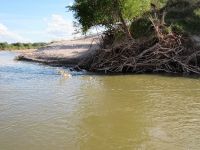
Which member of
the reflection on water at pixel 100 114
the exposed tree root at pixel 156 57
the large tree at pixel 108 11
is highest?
the large tree at pixel 108 11

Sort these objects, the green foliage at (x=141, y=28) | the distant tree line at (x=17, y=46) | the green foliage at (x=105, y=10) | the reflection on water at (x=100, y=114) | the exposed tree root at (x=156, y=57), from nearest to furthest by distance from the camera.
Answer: the reflection on water at (x=100, y=114) → the exposed tree root at (x=156, y=57) → the green foliage at (x=105, y=10) → the green foliage at (x=141, y=28) → the distant tree line at (x=17, y=46)

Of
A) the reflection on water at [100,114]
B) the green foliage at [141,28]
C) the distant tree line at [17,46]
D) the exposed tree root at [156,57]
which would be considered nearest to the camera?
the reflection on water at [100,114]

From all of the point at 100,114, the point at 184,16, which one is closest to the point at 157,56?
the point at 184,16

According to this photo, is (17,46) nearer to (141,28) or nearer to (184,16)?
(141,28)

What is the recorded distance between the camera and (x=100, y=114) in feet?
37.0

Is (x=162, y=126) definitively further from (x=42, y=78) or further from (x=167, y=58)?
(x=167, y=58)

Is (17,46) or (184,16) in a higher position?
(17,46)

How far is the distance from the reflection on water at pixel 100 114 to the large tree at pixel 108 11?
554 cm

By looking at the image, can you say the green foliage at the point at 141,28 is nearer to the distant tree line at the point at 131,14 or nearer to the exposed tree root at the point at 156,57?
the distant tree line at the point at 131,14

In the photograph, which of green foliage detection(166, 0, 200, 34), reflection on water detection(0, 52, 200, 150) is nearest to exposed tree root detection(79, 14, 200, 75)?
green foliage detection(166, 0, 200, 34)

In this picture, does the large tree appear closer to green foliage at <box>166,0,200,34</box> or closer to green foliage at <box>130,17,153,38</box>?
green foliage at <box>130,17,153,38</box>

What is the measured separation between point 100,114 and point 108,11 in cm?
1221

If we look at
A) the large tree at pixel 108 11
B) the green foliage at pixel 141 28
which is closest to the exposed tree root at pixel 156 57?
the green foliage at pixel 141 28

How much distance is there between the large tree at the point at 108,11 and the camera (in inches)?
869
